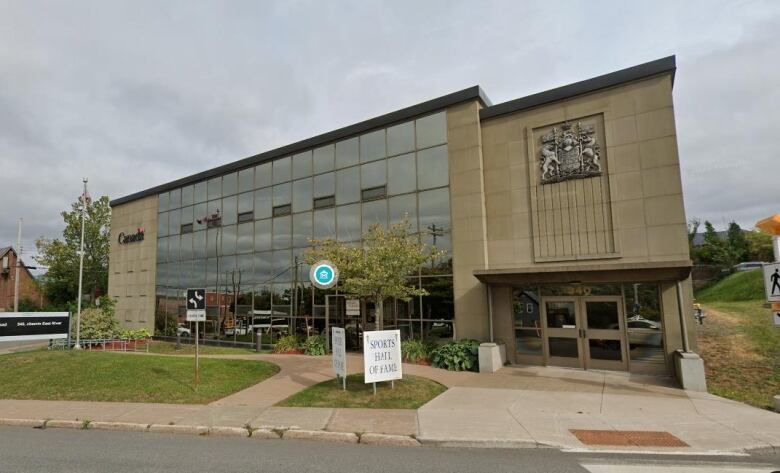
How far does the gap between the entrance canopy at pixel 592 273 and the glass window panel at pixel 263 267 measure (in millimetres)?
11936

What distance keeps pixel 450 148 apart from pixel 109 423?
13407 millimetres

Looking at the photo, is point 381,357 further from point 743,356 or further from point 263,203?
point 263,203

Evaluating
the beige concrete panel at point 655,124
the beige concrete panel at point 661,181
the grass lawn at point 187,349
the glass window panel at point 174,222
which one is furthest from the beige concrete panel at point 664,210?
the glass window panel at point 174,222

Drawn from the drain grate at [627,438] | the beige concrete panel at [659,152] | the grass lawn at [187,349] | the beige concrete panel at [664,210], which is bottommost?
the grass lawn at [187,349]

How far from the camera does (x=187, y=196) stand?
28.3 m

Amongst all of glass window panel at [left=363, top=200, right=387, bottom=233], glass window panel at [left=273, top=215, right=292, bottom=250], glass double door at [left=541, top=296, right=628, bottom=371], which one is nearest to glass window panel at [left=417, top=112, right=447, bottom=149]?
glass window panel at [left=363, top=200, right=387, bottom=233]

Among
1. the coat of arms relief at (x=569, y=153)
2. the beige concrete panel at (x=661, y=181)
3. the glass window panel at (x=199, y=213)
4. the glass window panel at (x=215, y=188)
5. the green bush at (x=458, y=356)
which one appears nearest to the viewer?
the beige concrete panel at (x=661, y=181)

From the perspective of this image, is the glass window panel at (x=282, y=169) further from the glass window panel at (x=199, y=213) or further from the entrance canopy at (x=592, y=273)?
the entrance canopy at (x=592, y=273)

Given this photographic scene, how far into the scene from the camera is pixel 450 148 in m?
17.1

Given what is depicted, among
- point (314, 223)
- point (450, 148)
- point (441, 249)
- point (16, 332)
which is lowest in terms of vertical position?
point (16, 332)

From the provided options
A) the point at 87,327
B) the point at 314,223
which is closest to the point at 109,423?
the point at 314,223

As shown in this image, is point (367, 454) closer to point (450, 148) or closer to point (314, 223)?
point (450, 148)

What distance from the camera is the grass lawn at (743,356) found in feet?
35.3

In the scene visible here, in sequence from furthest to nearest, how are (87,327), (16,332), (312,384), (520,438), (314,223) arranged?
1. (87,327)
2. (314,223)
3. (16,332)
4. (312,384)
5. (520,438)
